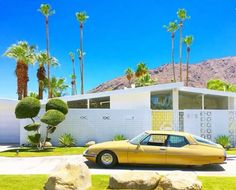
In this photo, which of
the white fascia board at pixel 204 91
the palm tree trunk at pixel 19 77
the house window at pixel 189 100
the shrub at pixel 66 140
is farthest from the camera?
the palm tree trunk at pixel 19 77

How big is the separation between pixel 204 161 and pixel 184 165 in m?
0.81

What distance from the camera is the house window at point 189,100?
24969 millimetres

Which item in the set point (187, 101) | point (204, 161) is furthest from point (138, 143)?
point (187, 101)

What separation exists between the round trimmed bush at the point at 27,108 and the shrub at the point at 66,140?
220 centimetres

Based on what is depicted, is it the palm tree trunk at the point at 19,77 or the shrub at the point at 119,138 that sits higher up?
the palm tree trunk at the point at 19,77

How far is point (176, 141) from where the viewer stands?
13078 millimetres

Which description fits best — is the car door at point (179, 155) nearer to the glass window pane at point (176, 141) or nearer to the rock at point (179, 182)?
the glass window pane at point (176, 141)

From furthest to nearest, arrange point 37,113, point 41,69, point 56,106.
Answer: point 41,69 < point 56,106 < point 37,113

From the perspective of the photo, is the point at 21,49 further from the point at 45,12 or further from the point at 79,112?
the point at 79,112

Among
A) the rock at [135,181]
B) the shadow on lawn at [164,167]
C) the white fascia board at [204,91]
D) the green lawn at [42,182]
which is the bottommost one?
the shadow on lawn at [164,167]

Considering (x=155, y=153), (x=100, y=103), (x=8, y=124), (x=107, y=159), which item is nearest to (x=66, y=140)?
(x=100, y=103)

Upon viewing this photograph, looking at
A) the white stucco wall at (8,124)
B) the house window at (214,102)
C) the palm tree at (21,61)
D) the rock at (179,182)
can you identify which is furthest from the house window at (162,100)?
the palm tree at (21,61)

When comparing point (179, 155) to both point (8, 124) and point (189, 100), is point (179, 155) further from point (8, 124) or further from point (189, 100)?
point (8, 124)

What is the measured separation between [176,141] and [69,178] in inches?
203
